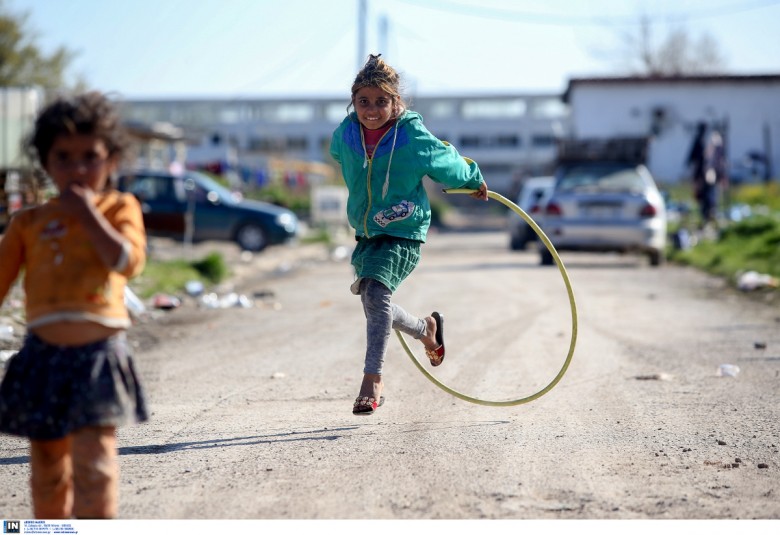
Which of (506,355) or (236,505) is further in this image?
(506,355)

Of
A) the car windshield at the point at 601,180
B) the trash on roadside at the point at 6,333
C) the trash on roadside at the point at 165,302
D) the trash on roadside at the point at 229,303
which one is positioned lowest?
the trash on roadside at the point at 229,303

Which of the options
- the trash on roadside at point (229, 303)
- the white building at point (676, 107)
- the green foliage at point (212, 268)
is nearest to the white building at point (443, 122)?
the white building at point (676, 107)

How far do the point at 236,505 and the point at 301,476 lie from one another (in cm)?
51

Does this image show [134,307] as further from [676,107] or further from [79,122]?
[676,107]

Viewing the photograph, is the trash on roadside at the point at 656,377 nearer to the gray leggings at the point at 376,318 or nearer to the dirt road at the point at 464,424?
the dirt road at the point at 464,424

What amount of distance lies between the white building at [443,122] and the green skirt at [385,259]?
87.9 meters

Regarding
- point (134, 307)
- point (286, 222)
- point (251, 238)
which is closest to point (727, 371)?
point (134, 307)

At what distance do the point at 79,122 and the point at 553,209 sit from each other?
49.0ft

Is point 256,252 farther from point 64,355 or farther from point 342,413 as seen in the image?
point 64,355

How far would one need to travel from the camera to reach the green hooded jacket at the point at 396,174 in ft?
18.3

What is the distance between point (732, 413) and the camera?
20.0 feet

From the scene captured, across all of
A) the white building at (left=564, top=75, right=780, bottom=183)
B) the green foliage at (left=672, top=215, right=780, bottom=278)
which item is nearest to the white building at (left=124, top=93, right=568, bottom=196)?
the white building at (left=564, top=75, right=780, bottom=183)

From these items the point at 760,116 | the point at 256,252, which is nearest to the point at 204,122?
the point at 760,116

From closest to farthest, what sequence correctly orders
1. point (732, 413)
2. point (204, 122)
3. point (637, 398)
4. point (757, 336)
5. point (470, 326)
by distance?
point (732, 413) → point (637, 398) → point (757, 336) → point (470, 326) → point (204, 122)
